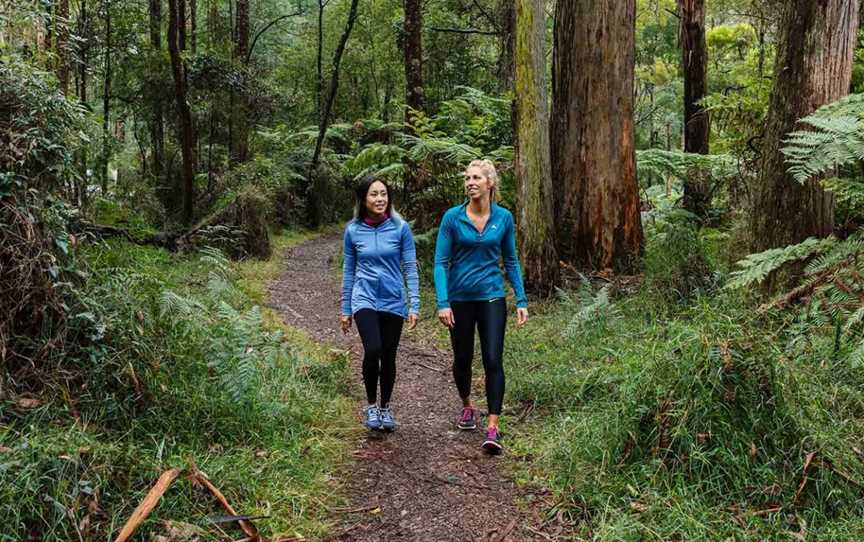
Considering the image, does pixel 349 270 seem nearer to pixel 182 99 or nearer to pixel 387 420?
pixel 387 420

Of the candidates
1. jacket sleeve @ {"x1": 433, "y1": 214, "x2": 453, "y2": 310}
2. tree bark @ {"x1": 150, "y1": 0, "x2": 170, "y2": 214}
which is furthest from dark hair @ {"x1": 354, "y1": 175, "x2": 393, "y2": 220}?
tree bark @ {"x1": 150, "y1": 0, "x2": 170, "y2": 214}

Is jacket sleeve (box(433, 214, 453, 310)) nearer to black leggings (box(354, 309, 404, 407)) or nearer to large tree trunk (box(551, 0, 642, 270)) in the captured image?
black leggings (box(354, 309, 404, 407))

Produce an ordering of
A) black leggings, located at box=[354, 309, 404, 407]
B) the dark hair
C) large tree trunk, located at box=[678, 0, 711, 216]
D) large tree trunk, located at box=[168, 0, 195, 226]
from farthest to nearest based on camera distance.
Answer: large tree trunk, located at box=[678, 0, 711, 216] → large tree trunk, located at box=[168, 0, 195, 226] → the dark hair → black leggings, located at box=[354, 309, 404, 407]

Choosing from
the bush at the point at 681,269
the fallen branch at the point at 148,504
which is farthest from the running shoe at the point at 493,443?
the bush at the point at 681,269

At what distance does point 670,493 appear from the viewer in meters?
3.42

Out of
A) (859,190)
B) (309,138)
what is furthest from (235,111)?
(859,190)

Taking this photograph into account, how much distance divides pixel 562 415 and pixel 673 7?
1746cm

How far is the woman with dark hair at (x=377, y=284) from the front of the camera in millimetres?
4984

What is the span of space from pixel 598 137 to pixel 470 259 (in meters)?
4.94

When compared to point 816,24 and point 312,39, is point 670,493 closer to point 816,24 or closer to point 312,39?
point 816,24

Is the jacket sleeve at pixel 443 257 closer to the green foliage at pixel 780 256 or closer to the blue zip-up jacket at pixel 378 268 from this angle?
the blue zip-up jacket at pixel 378 268

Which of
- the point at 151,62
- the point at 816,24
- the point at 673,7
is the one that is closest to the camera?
the point at 816,24

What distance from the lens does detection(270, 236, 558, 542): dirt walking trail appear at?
3.64 metres

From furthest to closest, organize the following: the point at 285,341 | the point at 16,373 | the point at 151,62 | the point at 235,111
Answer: the point at 235,111, the point at 151,62, the point at 285,341, the point at 16,373
